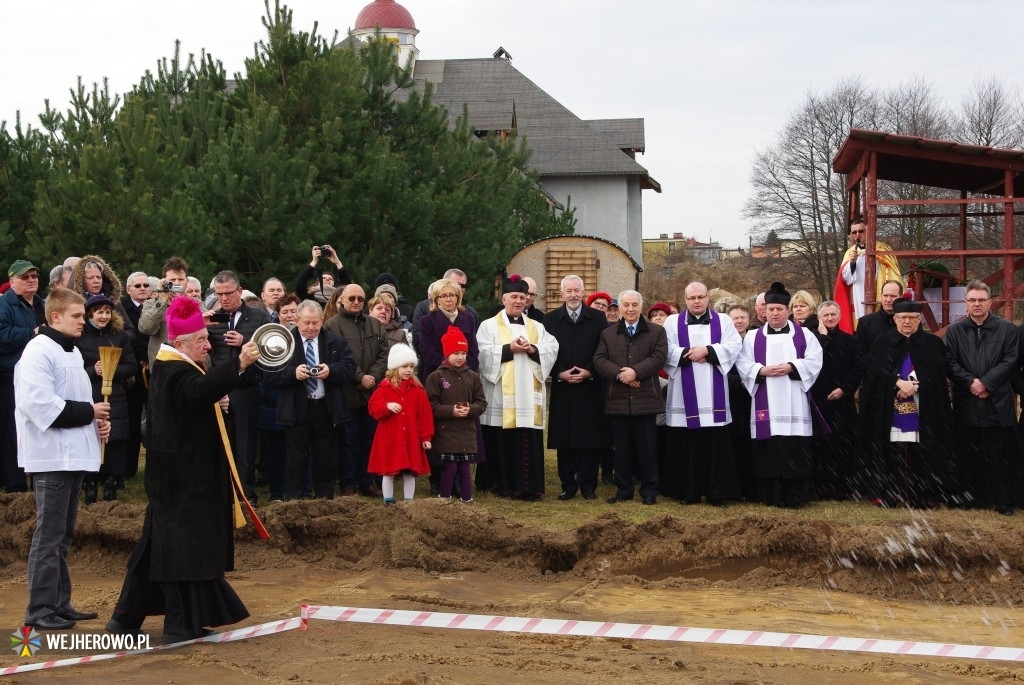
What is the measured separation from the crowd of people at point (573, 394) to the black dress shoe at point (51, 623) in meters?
3.75

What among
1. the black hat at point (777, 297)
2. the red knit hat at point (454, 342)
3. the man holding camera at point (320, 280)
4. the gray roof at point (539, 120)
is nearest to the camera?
the red knit hat at point (454, 342)

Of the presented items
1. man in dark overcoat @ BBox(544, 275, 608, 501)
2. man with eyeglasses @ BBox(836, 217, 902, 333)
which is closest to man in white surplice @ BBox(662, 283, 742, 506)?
man in dark overcoat @ BBox(544, 275, 608, 501)

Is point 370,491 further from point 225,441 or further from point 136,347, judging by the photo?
point 225,441

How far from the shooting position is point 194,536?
7164 mm

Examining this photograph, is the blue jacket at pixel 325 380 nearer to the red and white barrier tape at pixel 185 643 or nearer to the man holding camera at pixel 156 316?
the man holding camera at pixel 156 316

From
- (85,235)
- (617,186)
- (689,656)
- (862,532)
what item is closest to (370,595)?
(689,656)

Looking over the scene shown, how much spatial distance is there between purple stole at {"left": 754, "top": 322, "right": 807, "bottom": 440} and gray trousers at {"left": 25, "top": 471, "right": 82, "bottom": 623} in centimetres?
714

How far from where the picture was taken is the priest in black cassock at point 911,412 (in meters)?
12.6

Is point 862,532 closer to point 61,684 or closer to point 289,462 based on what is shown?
point 289,462

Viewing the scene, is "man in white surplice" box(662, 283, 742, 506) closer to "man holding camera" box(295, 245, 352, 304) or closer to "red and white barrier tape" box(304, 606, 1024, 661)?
"man holding camera" box(295, 245, 352, 304)

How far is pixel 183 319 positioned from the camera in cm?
730

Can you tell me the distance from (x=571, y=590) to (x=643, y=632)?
162cm

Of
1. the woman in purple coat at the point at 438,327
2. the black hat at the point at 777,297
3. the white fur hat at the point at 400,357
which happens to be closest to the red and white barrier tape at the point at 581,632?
the white fur hat at the point at 400,357

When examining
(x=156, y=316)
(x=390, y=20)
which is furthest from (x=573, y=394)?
(x=390, y=20)
